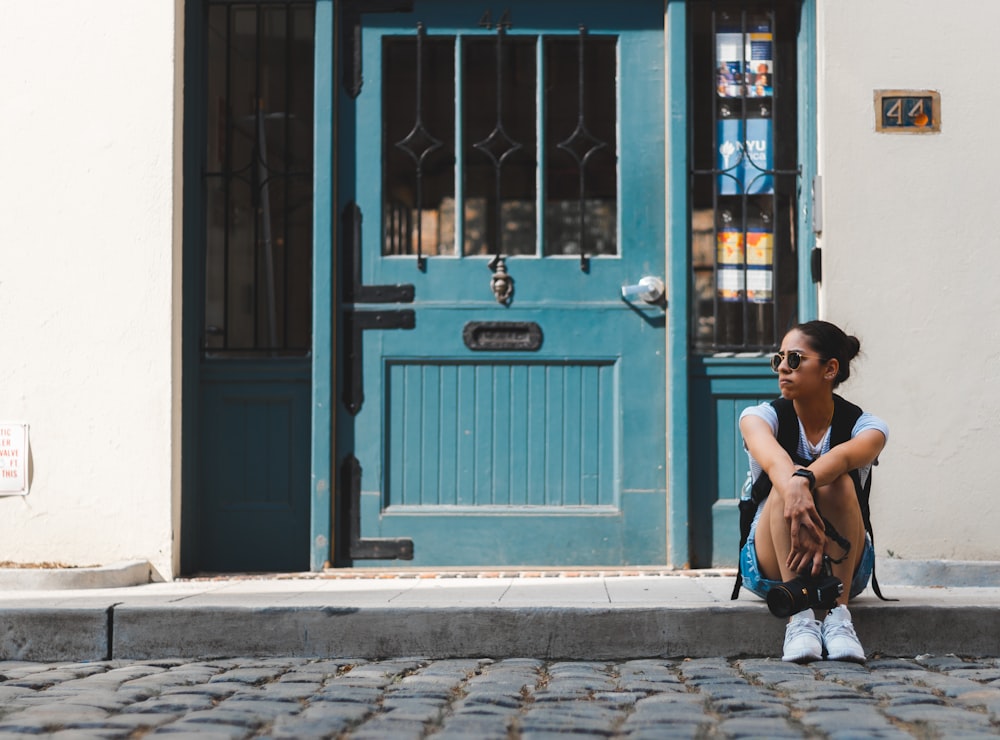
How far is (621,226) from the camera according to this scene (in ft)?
19.9

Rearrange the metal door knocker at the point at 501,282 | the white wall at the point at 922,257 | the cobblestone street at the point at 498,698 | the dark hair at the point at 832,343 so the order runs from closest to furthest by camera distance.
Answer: the cobblestone street at the point at 498,698 → the dark hair at the point at 832,343 → the white wall at the point at 922,257 → the metal door knocker at the point at 501,282

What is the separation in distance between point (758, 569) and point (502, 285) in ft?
6.72

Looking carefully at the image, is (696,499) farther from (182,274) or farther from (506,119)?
(182,274)

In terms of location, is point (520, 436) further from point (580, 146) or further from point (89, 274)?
point (89, 274)

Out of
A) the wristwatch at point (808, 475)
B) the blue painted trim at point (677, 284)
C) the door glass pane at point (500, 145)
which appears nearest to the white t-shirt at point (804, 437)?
the wristwatch at point (808, 475)

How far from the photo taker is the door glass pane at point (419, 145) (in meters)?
6.11

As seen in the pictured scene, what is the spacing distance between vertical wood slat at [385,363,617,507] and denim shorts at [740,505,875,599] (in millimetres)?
1449

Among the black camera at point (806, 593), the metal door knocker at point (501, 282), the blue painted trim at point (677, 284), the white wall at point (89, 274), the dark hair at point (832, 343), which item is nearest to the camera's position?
the black camera at point (806, 593)

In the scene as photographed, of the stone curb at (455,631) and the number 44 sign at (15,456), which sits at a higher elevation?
the number 44 sign at (15,456)

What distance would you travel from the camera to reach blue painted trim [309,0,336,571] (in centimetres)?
597

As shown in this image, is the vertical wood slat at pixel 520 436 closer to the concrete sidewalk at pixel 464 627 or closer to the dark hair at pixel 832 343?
the concrete sidewalk at pixel 464 627

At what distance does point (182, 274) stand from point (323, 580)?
4.99ft

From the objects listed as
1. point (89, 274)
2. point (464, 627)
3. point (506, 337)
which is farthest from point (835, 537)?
point (89, 274)

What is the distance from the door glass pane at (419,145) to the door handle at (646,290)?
836 millimetres
